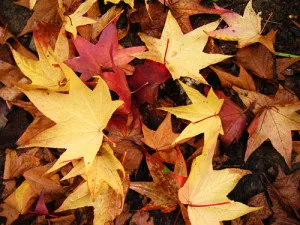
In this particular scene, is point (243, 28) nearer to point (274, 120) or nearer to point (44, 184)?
point (274, 120)

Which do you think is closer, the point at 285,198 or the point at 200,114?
the point at 200,114

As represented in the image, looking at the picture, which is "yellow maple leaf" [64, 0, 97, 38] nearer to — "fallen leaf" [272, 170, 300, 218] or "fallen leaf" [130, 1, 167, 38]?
"fallen leaf" [130, 1, 167, 38]

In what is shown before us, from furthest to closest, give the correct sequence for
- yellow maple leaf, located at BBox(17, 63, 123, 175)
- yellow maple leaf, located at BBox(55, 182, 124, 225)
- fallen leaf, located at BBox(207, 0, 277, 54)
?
fallen leaf, located at BBox(207, 0, 277, 54) → yellow maple leaf, located at BBox(55, 182, 124, 225) → yellow maple leaf, located at BBox(17, 63, 123, 175)

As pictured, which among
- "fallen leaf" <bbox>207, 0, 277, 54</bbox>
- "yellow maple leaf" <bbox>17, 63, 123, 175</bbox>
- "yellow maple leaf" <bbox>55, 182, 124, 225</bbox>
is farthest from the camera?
"fallen leaf" <bbox>207, 0, 277, 54</bbox>

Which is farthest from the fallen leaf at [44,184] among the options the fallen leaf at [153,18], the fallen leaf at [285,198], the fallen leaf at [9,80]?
the fallen leaf at [285,198]

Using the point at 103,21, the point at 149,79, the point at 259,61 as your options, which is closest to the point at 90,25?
the point at 103,21

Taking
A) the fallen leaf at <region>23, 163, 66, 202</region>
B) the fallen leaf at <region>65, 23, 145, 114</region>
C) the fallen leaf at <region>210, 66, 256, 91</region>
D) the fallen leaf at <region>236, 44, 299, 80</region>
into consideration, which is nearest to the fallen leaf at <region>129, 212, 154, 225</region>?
the fallen leaf at <region>23, 163, 66, 202</region>
